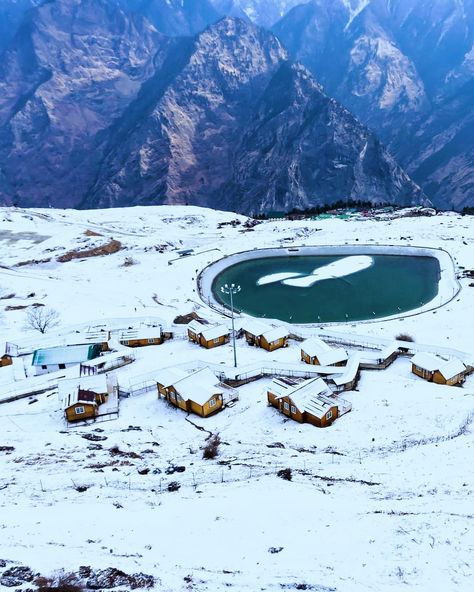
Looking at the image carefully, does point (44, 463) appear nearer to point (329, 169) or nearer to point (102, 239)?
point (102, 239)

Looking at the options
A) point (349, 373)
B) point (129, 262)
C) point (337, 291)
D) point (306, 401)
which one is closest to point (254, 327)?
point (349, 373)

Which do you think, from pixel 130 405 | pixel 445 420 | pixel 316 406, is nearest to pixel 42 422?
pixel 130 405

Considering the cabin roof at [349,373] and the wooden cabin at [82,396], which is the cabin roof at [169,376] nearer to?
the wooden cabin at [82,396]

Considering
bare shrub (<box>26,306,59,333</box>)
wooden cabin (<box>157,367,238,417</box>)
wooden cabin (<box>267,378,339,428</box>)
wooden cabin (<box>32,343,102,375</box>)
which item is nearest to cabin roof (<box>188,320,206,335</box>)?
wooden cabin (<box>32,343,102,375</box>)

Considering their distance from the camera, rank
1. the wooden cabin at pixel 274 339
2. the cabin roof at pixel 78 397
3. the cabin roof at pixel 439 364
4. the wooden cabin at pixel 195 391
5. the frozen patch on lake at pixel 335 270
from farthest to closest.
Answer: the frozen patch on lake at pixel 335 270, the wooden cabin at pixel 274 339, the cabin roof at pixel 439 364, the wooden cabin at pixel 195 391, the cabin roof at pixel 78 397

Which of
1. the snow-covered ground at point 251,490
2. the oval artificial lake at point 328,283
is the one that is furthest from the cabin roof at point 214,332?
the oval artificial lake at point 328,283

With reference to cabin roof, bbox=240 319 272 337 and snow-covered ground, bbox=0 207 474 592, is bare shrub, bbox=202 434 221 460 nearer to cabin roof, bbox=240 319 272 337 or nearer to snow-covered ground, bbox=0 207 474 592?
snow-covered ground, bbox=0 207 474 592
